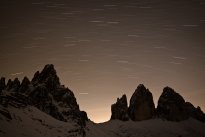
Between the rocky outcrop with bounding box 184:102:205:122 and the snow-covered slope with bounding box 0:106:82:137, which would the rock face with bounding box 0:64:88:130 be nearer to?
the snow-covered slope with bounding box 0:106:82:137

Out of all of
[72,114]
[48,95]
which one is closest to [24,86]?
[48,95]

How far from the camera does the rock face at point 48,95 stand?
11188 centimetres

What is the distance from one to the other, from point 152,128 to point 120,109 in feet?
80.4

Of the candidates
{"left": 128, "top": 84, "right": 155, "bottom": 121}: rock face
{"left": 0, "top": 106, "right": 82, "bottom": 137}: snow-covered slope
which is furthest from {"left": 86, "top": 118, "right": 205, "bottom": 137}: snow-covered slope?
{"left": 0, "top": 106, "right": 82, "bottom": 137}: snow-covered slope

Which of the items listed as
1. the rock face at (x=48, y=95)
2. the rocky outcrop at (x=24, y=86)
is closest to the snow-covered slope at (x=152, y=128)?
the rock face at (x=48, y=95)

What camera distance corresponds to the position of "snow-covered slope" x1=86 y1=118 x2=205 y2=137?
5344 inches

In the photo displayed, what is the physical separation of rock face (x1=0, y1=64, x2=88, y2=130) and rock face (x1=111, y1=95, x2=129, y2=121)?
26377 millimetres

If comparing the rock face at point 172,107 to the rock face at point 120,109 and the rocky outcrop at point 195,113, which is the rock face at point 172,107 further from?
the rock face at point 120,109

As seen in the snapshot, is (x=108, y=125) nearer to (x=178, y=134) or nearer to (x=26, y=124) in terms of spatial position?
(x=178, y=134)

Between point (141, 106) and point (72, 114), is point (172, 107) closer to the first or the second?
point (141, 106)

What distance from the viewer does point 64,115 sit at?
380 ft

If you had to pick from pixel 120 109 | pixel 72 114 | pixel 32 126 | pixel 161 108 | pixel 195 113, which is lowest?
pixel 195 113

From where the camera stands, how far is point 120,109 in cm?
16350

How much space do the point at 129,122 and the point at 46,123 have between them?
234 feet
